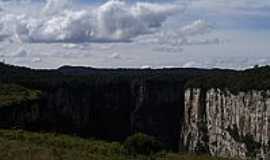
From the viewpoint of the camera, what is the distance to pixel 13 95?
92625mm

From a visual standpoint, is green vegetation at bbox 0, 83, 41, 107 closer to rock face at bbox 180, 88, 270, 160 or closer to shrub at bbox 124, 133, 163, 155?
rock face at bbox 180, 88, 270, 160

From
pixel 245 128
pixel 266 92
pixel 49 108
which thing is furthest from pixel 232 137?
pixel 49 108

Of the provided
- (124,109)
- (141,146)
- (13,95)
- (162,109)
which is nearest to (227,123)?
(162,109)

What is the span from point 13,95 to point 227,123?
42674 mm

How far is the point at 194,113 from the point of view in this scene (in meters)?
134

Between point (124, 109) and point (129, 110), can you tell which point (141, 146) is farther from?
point (124, 109)

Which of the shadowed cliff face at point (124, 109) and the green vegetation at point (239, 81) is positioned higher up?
the green vegetation at point (239, 81)

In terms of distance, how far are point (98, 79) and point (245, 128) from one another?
147 feet

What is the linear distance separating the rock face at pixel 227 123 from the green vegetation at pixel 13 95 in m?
33.6

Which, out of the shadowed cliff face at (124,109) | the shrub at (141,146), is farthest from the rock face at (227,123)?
the shrub at (141,146)

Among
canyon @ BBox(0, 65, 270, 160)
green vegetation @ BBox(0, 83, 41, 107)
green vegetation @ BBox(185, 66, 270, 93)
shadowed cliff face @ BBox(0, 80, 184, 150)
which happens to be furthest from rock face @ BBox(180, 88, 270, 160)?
green vegetation @ BBox(0, 83, 41, 107)

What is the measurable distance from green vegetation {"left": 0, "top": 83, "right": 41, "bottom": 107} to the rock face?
3359cm

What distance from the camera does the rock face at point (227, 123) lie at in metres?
105

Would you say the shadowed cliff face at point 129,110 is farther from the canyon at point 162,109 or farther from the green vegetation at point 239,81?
the green vegetation at point 239,81
